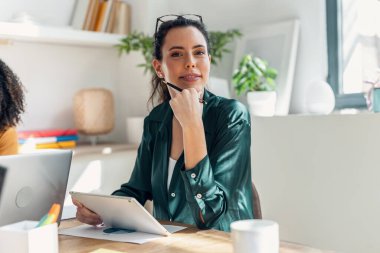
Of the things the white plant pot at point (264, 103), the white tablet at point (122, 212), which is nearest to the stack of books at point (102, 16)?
the white plant pot at point (264, 103)

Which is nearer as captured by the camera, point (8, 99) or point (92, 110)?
point (8, 99)

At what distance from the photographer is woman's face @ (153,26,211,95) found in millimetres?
1729

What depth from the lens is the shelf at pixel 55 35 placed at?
293cm

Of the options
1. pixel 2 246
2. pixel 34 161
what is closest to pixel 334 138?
pixel 34 161

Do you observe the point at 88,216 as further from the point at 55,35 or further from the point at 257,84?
the point at 55,35

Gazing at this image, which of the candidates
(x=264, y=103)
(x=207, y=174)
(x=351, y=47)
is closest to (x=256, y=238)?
(x=207, y=174)

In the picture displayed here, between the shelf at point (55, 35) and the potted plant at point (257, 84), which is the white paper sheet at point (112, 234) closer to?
the potted plant at point (257, 84)

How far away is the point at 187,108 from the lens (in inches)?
A: 61.1

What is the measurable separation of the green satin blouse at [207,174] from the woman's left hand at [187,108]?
0.41ft

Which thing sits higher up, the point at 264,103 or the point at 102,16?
the point at 102,16

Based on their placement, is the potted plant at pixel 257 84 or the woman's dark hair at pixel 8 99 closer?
the woman's dark hair at pixel 8 99

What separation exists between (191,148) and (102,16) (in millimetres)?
2123

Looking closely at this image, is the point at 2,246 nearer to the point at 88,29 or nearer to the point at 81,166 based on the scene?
the point at 81,166

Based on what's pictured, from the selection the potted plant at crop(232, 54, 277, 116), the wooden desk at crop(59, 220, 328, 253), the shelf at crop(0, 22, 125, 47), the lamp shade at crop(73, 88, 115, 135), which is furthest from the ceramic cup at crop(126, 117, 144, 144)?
the wooden desk at crop(59, 220, 328, 253)
